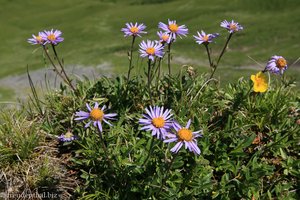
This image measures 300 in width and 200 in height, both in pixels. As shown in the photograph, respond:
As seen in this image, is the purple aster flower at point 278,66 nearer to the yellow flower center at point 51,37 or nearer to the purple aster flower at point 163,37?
the purple aster flower at point 163,37

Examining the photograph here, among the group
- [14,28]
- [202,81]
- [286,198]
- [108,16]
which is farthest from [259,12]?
[286,198]

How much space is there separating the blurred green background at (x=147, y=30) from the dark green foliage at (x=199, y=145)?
4.74 m

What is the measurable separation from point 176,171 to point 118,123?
58 cm

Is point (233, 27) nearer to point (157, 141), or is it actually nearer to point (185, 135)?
point (157, 141)

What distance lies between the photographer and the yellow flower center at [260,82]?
3113mm

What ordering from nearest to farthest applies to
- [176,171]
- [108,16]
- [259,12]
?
1. [176,171]
2. [259,12]
3. [108,16]

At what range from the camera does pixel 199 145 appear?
9.55ft

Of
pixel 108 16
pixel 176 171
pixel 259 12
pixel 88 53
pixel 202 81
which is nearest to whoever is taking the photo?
pixel 176 171

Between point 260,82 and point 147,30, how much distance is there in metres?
9.57

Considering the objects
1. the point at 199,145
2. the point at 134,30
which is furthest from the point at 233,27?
the point at 199,145

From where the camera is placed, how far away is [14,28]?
48.4 ft

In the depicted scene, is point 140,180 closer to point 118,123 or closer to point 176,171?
point 176,171

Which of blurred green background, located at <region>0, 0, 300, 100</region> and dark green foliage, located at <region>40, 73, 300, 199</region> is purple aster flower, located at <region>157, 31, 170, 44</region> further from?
blurred green background, located at <region>0, 0, 300, 100</region>

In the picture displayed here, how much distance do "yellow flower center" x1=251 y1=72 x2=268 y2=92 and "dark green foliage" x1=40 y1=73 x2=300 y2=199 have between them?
115mm
